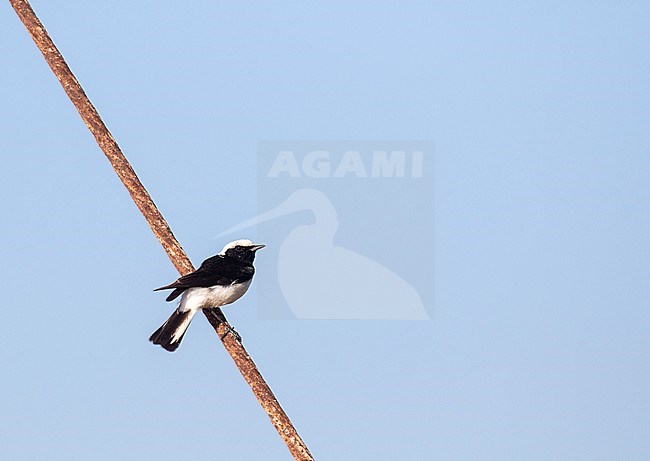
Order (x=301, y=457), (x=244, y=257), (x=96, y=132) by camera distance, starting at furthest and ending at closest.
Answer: (x=244, y=257)
(x=96, y=132)
(x=301, y=457)

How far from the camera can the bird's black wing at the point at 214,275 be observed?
4.86m

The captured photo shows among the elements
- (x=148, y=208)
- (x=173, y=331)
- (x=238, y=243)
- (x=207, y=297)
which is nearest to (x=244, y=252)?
(x=238, y=243)

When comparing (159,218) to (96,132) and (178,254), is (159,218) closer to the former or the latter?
(178,254)

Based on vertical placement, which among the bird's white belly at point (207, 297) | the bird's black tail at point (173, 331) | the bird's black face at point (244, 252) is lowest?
the bird's black tail at point (173, 331)

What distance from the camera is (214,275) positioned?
5.10 metres

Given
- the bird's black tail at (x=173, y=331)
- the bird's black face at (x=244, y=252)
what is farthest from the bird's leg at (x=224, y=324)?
the bird's black face at (x=244, y=252)

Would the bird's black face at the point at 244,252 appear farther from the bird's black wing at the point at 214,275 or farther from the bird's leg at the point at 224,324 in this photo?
the bird's leg at the point at 224,324

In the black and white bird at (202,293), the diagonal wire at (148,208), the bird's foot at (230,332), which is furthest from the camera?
the black and white bird at (202,293)

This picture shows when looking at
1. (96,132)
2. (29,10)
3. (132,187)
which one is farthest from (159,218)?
(29,10)

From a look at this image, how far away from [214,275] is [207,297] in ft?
0.41

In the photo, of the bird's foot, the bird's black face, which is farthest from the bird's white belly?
the bird's black face

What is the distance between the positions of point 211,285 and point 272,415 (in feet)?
3.13

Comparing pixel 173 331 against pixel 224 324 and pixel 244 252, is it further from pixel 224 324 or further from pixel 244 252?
pixel 244 252

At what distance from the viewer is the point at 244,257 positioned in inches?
216
